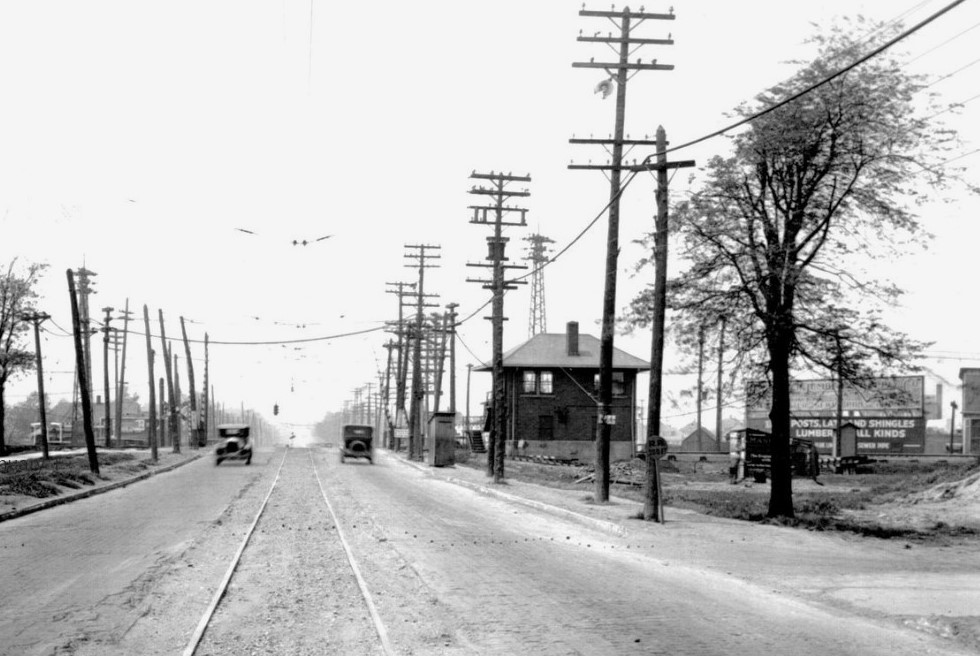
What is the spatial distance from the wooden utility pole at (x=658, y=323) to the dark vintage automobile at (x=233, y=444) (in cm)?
3426

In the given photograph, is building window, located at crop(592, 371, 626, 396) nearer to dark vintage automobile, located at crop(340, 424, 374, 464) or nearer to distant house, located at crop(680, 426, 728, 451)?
distant house, located at crop(680, 426, 728, 451)

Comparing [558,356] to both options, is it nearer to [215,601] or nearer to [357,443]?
[357,443]

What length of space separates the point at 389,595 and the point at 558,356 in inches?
2484

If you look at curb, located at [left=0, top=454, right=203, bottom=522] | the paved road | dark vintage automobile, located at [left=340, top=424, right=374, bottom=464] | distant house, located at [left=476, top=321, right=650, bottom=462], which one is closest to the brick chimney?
distant house, located at [left=476, top=321, right=650, bottom=462]

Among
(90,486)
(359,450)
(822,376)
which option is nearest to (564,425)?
(359,450)

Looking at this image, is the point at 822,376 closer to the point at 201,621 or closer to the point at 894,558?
the point at 894,558

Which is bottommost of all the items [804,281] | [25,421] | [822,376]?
[25,421]

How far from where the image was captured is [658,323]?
22.4 m

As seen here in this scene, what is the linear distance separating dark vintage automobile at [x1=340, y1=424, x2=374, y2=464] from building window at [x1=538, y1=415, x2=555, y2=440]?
16.3 meters

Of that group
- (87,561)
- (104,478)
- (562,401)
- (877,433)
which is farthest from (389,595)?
(562,401)

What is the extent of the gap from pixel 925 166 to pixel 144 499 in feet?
71.8

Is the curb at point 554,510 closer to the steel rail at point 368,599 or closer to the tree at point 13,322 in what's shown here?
the steel rail at point 368,599

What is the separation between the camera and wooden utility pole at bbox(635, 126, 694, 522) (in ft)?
72.6

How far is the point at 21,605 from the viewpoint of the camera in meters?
11.0
